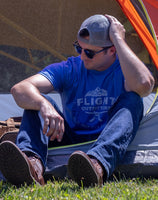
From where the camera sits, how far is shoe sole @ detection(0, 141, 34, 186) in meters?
1.65

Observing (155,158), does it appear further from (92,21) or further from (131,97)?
(92,21)

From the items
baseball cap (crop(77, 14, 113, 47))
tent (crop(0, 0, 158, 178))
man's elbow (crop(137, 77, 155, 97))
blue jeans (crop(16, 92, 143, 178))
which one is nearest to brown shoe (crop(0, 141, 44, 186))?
blue jeans (crop(16, 92, 143, 178))

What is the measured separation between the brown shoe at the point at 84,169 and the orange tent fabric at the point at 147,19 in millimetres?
1394

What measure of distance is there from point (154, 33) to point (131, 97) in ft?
3.73

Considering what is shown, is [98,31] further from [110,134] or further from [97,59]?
[110,134]

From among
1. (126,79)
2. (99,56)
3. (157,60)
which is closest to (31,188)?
(126,79)

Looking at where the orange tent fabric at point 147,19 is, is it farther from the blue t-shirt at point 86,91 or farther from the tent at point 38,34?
the blue t-shirt at point 86,91

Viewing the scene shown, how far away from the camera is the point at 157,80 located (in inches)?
118

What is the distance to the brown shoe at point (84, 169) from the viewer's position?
1617 millimetres

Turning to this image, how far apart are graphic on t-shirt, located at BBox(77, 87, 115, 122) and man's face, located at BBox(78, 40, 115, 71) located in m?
0.13

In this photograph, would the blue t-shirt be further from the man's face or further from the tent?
the tent

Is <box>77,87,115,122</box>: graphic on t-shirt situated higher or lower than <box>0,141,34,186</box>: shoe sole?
higher

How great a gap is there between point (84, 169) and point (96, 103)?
1.78ft

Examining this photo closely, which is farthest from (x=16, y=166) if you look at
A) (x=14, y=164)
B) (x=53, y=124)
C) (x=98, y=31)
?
(x=98, y=31)
